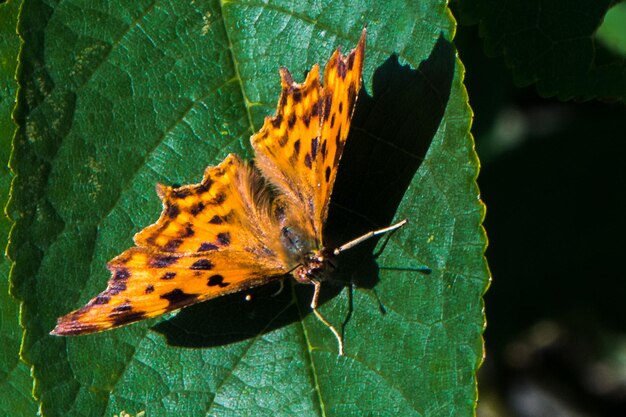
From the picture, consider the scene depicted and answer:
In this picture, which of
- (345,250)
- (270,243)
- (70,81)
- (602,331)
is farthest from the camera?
(602,331)

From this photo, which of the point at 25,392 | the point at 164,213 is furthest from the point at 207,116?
the point at 25,392

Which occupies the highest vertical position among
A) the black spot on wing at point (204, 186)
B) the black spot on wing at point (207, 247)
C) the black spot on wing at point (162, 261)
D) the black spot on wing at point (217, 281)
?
the black spot on wing at point (204, 186)

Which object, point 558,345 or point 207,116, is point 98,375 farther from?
point 558,345

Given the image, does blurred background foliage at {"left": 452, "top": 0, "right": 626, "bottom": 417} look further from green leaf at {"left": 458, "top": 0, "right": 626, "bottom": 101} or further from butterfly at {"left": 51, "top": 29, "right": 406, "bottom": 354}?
butterfly at {"left": 51, "top": 29, "right": 406, "bottom": 354}

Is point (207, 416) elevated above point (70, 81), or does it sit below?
below

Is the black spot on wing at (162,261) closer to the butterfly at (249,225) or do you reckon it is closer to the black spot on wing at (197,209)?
the butterfly at (249,225)

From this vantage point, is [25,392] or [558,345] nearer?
[25,392]

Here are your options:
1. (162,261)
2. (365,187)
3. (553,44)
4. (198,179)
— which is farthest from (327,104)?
(553,44)

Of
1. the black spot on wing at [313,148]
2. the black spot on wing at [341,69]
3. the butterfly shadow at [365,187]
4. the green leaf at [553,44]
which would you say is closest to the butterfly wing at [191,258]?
the butterfly shadow at [365,187]

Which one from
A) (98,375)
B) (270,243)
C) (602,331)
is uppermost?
(270,243)
